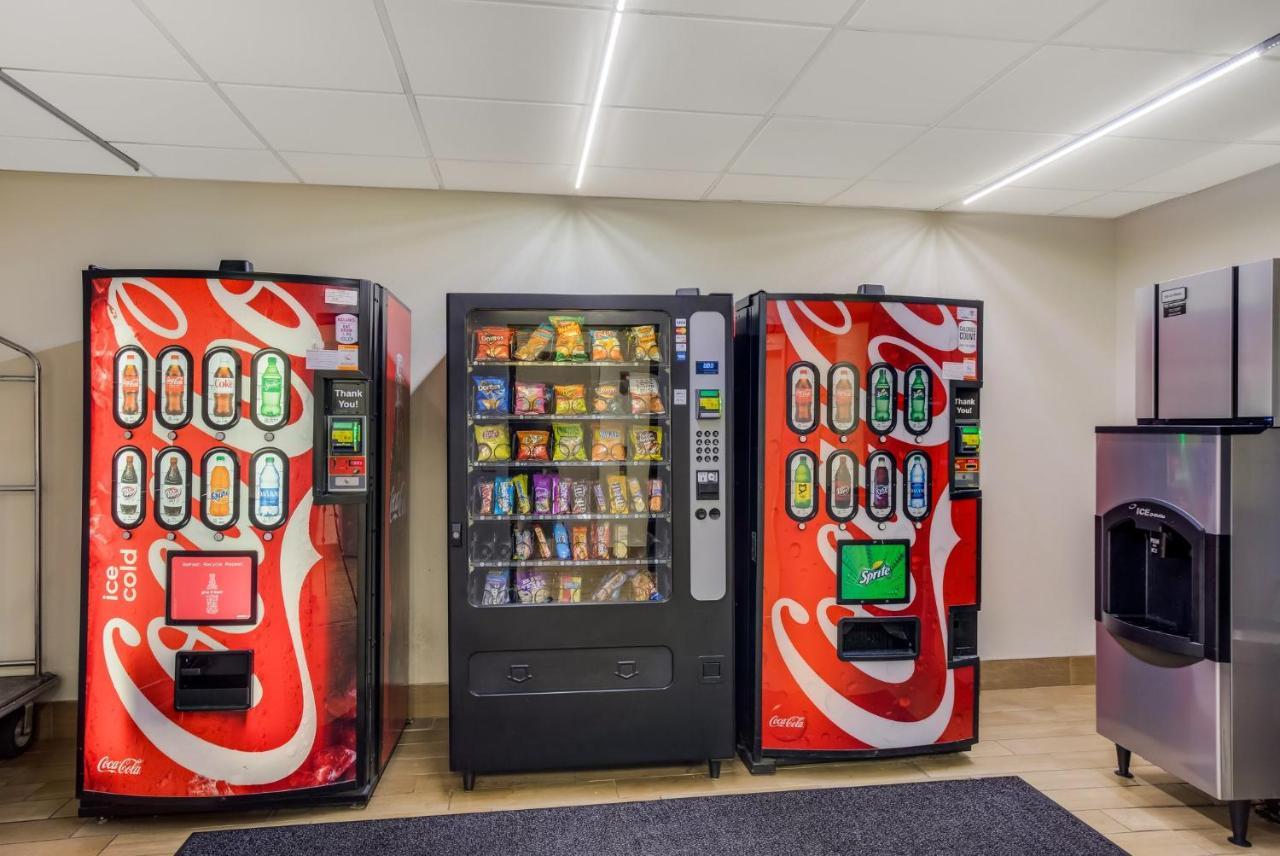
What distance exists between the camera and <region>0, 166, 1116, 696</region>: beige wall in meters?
3.30

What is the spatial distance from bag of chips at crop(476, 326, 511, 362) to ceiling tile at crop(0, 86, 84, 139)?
1729mm

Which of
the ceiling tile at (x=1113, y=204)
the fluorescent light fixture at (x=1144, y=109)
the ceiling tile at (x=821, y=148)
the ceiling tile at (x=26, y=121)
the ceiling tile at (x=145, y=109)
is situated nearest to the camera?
the fluorescent light fixture at (x=1144, y=109)

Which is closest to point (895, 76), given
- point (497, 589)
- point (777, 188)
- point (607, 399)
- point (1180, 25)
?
point (1180, 25)

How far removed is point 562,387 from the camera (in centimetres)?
300

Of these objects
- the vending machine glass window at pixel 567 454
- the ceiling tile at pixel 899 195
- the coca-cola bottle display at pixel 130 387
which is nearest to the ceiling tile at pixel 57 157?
the coca-cola bottle display at pixel 130 387

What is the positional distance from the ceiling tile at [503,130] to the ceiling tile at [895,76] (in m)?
0.84

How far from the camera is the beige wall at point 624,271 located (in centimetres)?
330

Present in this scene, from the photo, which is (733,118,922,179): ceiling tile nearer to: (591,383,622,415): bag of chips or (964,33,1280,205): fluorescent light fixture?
(964,33,1280,205): fluorescent light fixture

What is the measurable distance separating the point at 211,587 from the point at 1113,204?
15.0 ft

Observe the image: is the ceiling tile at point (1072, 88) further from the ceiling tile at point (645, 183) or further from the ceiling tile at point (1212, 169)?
the ceiling tile at point (645, 183)

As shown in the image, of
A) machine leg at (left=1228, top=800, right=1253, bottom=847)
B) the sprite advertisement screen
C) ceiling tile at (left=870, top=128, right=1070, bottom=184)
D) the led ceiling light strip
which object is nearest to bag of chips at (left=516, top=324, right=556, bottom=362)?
the sprite advertisement screen

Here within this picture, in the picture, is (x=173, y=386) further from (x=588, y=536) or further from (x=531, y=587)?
(x=588, y=536)

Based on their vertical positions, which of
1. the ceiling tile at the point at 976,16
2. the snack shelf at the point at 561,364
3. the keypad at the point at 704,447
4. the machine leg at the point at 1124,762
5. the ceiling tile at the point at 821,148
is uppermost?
the ceiling tile at the point at 821,148

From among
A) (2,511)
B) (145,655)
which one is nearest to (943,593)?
(145,655)
